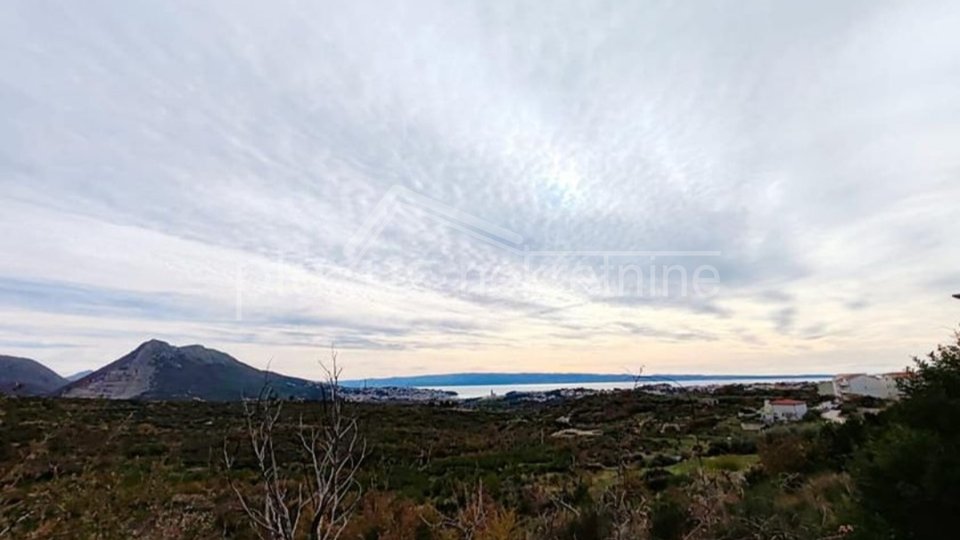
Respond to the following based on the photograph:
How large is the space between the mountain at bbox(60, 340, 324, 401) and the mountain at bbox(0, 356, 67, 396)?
8.70 metres

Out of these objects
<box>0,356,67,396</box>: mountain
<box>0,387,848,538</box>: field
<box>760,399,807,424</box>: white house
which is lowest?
<box>0,387,848,538</box>: field

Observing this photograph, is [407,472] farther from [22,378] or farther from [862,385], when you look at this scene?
[862,385]

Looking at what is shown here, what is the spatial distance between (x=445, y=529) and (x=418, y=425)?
2009 centimetres

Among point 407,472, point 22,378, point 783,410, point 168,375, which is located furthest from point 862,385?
point 168,375

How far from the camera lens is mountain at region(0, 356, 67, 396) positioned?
584cm

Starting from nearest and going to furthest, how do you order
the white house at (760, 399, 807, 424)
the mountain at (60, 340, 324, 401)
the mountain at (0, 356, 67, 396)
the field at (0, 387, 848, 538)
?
the mountain at (0, 356, 67, 396) → the field at (0, 387, 848, 538) → the white house at (760, 399, 807, 424) → the mountain at (60, 340, 324, 401)

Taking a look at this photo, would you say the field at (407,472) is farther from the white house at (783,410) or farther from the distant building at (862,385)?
the distant building at (862,385)

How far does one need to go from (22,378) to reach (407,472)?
29.4ft

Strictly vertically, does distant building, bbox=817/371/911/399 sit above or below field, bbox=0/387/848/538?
above

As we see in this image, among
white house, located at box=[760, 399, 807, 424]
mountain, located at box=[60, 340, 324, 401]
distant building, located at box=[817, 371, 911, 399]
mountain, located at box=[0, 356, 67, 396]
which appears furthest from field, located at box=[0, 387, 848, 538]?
mountain, located at box=[60, 340, 324, 401]

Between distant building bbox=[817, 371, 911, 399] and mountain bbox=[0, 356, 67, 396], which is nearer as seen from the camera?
mountain bbox=[0, 356, 67, 396]

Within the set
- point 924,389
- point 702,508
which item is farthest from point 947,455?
point 702,508

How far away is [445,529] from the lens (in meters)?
7.50

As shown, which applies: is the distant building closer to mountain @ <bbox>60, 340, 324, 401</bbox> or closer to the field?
the field
